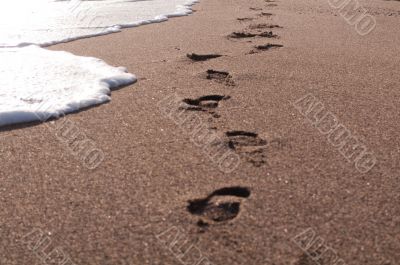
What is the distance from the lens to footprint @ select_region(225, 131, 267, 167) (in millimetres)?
2137

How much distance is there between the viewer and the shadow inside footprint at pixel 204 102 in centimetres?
275

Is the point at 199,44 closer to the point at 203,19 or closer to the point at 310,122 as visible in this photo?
the point at 203,19

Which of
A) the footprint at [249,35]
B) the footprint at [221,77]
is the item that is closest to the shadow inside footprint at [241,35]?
the footprint at [249,35]

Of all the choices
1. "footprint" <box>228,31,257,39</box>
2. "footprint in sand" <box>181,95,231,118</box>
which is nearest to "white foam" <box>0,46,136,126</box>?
"footprint in sand" <box>181,95,231,118</box>

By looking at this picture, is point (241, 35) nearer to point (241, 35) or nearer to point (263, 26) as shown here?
point (241, 35)

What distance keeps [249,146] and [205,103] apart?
61cm

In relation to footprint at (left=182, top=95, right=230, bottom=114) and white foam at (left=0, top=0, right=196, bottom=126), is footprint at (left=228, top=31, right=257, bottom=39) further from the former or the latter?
footprint at (left=182, top=95, right=230, bottom=114)

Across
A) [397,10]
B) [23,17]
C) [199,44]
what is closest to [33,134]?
[199,44]

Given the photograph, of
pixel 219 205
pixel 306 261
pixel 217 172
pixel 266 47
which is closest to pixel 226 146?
pixel 217 172

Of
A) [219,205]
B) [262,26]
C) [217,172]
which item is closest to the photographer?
[219,205]

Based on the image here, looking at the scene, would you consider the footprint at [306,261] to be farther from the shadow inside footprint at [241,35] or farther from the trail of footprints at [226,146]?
the shadow inside footprint at [241,35]

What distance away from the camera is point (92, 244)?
1624 millimetres

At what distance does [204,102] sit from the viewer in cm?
281

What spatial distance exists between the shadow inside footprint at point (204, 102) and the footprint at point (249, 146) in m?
0.38
